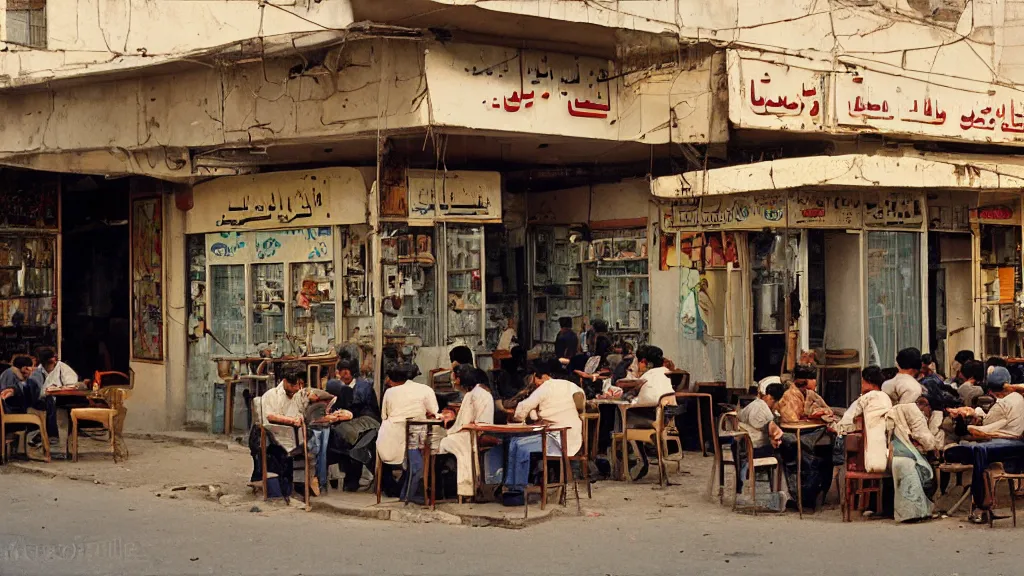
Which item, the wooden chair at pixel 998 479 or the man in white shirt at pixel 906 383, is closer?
the wooden chair at pixel 998 479

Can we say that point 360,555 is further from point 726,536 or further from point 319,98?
point 319,98

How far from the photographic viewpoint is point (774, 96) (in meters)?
16.5

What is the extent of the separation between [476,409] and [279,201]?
21.7 ft

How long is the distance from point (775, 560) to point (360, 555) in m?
2.83

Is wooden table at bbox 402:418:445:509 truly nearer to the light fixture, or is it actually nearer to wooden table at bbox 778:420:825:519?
wooden table at bbox 778:420:825:519

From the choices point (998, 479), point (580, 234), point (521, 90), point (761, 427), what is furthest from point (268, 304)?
point (998, 479)

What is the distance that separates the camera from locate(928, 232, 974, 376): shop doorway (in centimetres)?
1897

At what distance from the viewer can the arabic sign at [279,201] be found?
1633 centimetres

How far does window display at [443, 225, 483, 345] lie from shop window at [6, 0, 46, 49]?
5.74 meters

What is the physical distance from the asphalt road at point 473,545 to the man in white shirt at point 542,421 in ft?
2.03

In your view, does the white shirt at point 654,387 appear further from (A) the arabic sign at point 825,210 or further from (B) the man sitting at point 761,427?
(A) the arabic sign at point 825,210

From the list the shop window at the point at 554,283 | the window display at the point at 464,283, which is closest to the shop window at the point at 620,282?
the shop window at the point at 554,283

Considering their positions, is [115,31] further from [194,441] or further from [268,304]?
[194,441]

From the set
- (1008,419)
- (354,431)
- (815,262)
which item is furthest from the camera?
(815,262)
